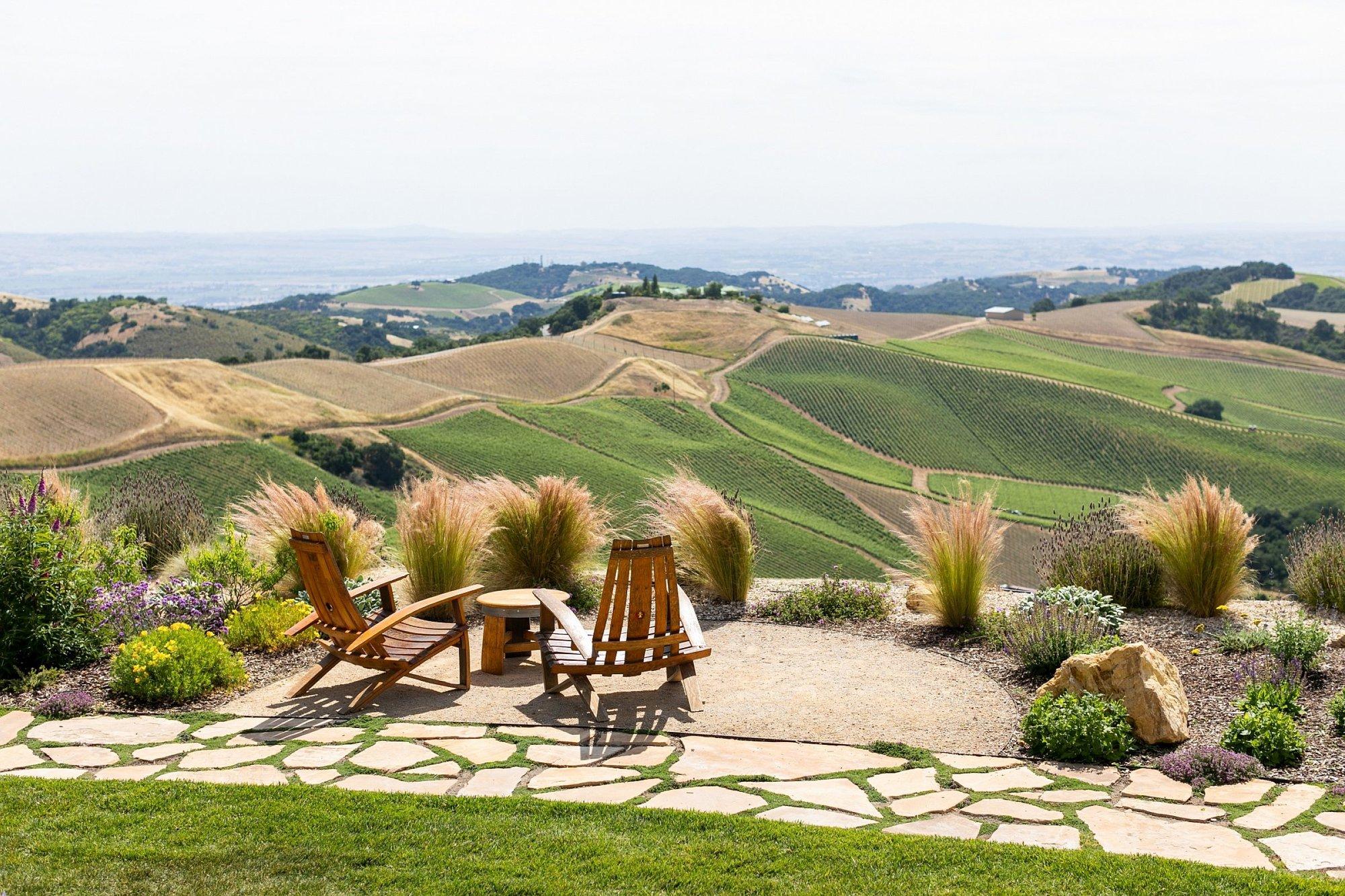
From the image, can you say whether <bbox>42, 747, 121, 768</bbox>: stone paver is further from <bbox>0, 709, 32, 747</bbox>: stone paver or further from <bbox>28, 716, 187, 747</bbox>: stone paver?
<bbox>0, 709, 32, 747</bbox>: stone paver

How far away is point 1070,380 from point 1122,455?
1374cm

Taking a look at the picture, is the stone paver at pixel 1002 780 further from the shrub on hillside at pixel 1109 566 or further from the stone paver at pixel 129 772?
the shrub on hillside at pixel 1109 566

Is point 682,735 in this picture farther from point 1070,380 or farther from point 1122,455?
point 1070,380

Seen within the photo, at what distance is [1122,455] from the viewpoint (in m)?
68.8

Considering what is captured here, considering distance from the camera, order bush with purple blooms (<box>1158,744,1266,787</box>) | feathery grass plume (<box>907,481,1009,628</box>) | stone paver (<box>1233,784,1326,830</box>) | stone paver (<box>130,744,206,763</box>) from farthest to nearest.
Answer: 1. feathery grass plume (<box>907,481,1009,628</box>)
2. stone paver (<box>130,744,206,763</box>)
3. bush with purple blooms (<box>1158,744,1266,787</box>)
4. stone paver (<box>1233,784,1326,830</box>)

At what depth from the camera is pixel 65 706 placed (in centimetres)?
538

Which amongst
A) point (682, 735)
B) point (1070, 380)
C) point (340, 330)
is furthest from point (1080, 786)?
point (340, 330)

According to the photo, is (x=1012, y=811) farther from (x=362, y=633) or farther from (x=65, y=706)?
(x=65, y=706)

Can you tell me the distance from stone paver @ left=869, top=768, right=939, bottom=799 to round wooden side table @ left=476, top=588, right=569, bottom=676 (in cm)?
253

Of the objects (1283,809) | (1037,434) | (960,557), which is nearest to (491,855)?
(1283,809)

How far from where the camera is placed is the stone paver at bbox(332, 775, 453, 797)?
4.22 meters

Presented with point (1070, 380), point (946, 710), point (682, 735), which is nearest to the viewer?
point (682, 735)

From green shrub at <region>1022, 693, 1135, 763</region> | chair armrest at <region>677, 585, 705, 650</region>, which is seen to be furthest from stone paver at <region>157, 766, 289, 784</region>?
green shrub at <region>1022, 693, 1135, 763</region>

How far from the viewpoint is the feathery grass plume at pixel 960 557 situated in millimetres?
7219
